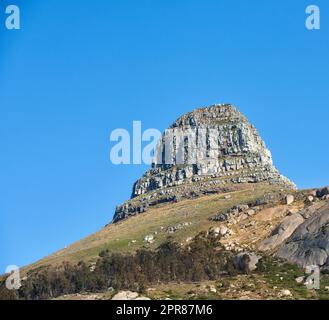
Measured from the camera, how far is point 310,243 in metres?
140

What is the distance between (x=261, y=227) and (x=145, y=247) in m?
37.8

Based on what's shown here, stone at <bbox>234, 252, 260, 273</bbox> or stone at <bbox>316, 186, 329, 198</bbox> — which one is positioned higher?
stone at <bbox>316, 186, 329, 198</bbox>

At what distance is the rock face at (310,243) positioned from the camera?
135125 millimetres

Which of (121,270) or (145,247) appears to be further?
(145,247)

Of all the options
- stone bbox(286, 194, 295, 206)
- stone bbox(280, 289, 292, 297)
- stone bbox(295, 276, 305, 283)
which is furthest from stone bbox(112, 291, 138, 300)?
stone bbox(286, 194, 295, 206)

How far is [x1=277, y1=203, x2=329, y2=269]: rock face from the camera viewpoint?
135 meters

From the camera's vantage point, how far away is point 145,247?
7613 inches

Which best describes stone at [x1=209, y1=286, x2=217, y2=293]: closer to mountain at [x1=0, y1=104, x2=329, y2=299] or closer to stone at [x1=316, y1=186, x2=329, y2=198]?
mountain at [x1=0, y1=104, x2=329, y2=299]

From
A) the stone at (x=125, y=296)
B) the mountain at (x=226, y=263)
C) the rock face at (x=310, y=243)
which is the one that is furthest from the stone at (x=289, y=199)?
the stone at (x=125, y=296)

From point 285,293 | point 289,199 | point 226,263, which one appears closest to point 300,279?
point 285,293

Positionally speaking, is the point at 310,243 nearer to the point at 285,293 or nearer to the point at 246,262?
the point at 246,262
